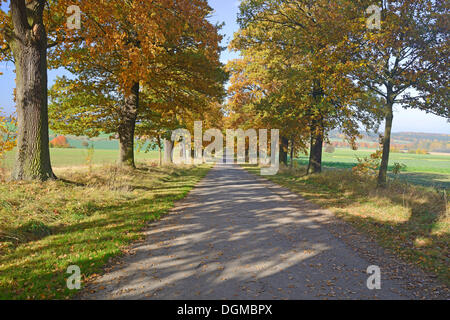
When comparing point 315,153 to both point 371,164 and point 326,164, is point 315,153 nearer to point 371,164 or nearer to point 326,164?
point 371,164

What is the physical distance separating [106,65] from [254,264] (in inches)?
548

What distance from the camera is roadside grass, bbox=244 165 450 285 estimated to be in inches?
232

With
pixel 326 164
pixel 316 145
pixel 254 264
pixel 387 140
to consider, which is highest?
pixel 387 140

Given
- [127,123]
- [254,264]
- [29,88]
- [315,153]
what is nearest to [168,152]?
[127,123]

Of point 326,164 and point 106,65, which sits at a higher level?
point 106,65

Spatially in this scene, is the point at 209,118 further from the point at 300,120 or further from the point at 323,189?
the point at 323,189

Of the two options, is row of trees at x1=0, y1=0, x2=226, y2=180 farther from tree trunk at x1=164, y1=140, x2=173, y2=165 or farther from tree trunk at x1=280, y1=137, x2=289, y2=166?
tree trunk at x1=280, y1=137, x2=289, y2=166

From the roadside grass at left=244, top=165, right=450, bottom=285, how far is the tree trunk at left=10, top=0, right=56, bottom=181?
34.6 feet

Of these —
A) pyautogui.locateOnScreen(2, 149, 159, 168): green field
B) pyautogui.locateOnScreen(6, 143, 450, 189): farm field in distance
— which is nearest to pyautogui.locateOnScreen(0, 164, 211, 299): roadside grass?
pyautogui.locateOnScreen(6, 143, 450, 189): farm field in distance

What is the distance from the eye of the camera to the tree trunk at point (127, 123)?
16.7m

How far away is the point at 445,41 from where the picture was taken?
10.6 metres

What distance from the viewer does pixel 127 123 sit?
16781mm

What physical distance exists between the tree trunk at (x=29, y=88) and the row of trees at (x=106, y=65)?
3 cm
